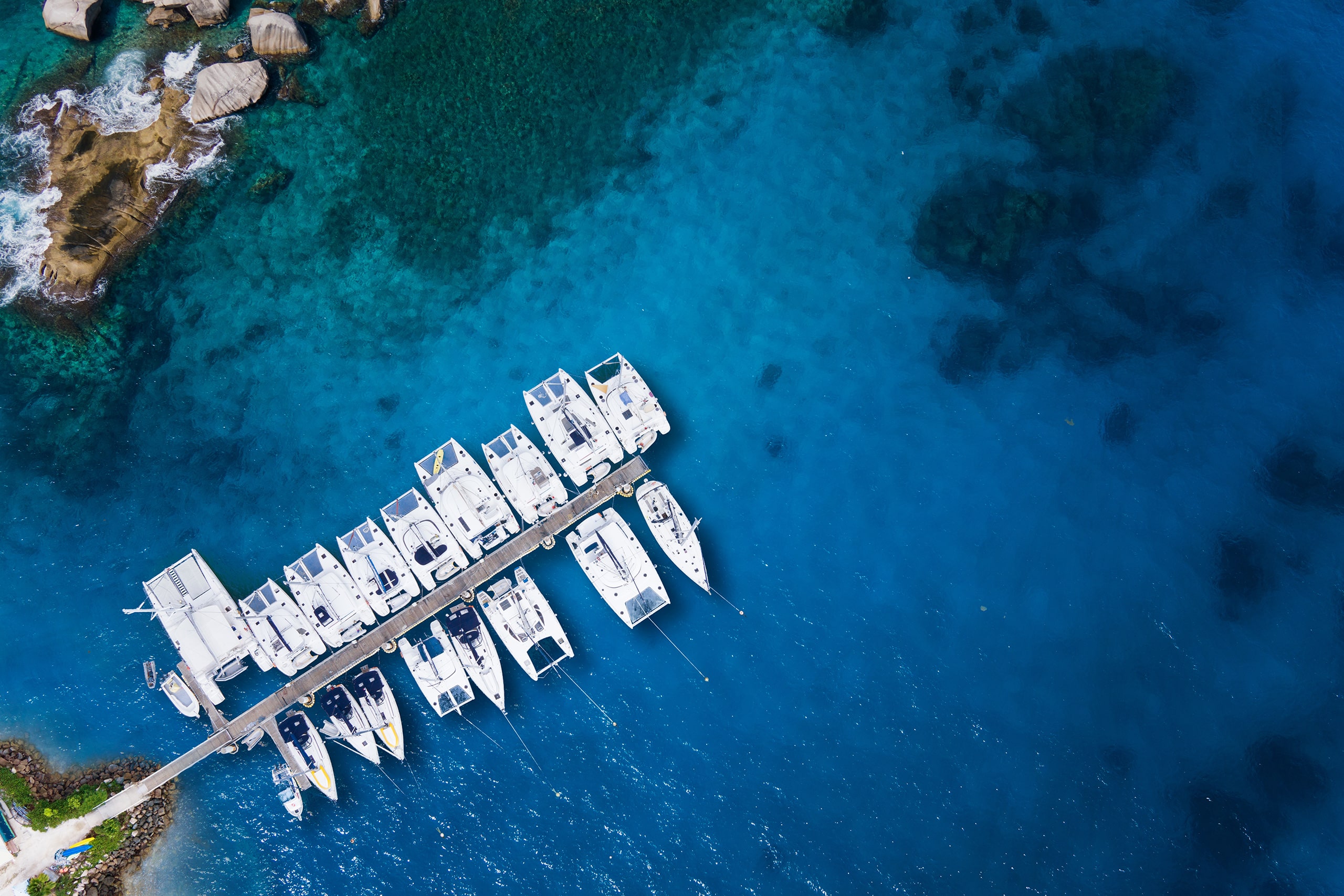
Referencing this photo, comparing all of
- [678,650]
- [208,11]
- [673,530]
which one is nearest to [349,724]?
[678,650]

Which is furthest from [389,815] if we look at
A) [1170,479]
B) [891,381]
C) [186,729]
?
[1170,479]

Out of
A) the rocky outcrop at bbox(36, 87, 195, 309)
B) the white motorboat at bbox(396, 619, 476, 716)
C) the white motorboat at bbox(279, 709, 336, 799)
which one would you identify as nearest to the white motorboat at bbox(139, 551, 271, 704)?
the white motorboat at bbox(279, 709, 336, 799)

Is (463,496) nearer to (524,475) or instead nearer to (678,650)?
(524,475)

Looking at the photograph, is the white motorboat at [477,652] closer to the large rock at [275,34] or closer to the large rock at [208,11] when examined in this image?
the large rock at [275,34]

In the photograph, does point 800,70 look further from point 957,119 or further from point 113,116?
point 113,116

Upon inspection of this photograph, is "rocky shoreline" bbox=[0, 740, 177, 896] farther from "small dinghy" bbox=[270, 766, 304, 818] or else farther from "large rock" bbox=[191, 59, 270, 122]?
"large rock" bbox=[191, 59, 270, 122]

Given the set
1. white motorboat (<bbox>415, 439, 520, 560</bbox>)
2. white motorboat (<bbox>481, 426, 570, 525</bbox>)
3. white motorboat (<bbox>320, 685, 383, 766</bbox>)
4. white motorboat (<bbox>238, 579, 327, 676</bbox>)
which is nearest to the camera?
white motorboat (<bbox>238, 579, 327, 676</bbox>)
